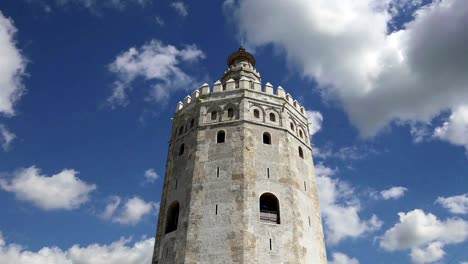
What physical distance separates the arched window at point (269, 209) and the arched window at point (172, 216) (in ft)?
16.1

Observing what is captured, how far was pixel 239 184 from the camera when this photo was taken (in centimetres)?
2153

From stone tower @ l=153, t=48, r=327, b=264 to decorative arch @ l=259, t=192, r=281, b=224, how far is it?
5 cm

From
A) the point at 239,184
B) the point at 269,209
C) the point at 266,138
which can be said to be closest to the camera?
the point at 239,184

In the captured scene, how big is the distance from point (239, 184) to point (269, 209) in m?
2.16

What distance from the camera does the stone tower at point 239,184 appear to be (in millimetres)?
20125

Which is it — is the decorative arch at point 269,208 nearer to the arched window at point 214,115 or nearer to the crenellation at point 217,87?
the arched window at point 214,115

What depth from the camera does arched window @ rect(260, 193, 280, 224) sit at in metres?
21.1

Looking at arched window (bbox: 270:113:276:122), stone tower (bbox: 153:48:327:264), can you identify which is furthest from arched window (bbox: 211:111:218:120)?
arched window (bbox: 270:113:276:122)

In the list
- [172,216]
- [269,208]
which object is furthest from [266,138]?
[172,216]

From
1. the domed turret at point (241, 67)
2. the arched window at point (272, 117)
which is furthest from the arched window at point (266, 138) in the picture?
the domed turret at point (241, 67)

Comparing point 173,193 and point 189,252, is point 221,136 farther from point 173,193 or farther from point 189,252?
point 189,252

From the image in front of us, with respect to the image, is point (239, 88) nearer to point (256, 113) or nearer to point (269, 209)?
point (256, 113)

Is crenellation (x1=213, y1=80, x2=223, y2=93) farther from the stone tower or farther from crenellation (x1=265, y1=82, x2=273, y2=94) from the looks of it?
crenellation (x1=265, y1=82, x2=273, y2=94)

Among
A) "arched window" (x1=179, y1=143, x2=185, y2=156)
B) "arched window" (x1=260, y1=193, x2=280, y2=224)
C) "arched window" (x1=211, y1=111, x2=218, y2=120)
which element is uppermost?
"arched window" (x1=211, y1=111, x2=218, y2=120)
